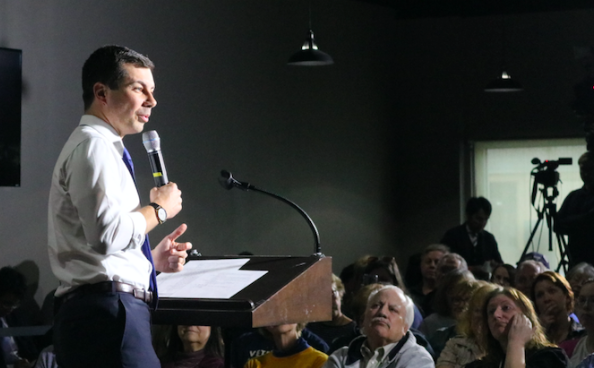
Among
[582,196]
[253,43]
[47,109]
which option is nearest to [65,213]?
[47,109]

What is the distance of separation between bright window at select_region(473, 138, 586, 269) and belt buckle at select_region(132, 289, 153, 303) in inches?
276

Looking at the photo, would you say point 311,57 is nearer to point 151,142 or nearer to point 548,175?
point 548,175

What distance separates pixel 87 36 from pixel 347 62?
3010 mm

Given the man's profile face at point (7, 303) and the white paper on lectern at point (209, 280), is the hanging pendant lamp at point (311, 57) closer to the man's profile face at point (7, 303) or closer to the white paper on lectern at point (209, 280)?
the man's profile face at point (7, 303)

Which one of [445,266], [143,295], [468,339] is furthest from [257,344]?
[143,295]

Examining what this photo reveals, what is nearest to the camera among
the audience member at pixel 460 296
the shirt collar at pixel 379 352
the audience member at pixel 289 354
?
the shirt collar at pixel 379 352

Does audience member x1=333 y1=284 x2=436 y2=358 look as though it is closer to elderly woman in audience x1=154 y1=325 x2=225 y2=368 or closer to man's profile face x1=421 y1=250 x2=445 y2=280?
elderly woman in audience x1=154 y1=325 x2=225 y2=368

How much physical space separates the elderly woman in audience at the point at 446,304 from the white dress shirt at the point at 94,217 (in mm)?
2915

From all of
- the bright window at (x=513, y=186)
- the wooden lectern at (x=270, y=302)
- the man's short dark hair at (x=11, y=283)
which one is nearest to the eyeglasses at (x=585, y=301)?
the wooden lectern at (x=270, y=302)

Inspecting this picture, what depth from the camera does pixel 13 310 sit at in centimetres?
516

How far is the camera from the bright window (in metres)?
8.34

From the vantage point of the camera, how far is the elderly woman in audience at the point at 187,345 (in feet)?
12.5

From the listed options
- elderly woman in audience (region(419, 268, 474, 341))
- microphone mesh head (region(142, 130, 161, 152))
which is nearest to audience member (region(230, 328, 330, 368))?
elderly woman in audience (region(419, 268, 474, 341))

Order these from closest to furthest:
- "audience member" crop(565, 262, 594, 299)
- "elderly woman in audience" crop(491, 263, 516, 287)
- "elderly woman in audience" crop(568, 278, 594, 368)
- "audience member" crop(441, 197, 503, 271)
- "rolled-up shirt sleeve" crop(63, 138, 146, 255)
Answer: "rolled-up shirt sleeve" crop(63, 138, 146, 255) → "elderly woman in audience" crop(568, 278, 594, 368) → "audience member" crop(565, 262, 594, 299) → "elderly woman in audience" crop(491, 263, 516, 287) → "audience member" crop(441, 197, 503, 271)
